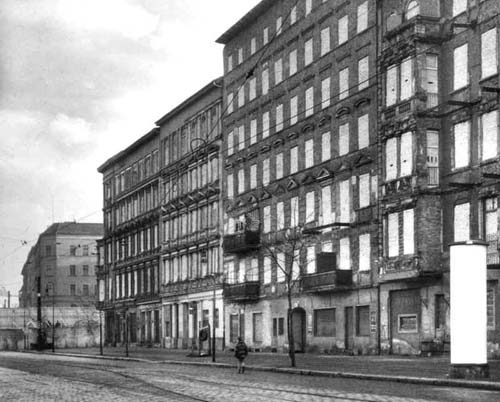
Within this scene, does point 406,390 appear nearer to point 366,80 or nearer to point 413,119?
point 413,119

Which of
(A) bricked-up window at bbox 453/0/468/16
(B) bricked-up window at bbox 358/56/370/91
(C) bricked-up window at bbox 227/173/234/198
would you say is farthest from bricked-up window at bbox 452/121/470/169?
(C) bricked-up window at bbox 227/173/234/198

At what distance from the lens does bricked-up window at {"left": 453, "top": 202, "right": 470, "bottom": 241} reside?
41.6 metres

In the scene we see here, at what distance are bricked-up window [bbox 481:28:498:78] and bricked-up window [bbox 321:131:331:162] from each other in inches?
563

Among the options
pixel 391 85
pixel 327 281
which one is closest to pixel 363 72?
pixel 391 85

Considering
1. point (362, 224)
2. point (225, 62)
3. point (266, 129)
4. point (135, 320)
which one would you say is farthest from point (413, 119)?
point (135, 320)

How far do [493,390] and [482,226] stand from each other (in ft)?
56.1

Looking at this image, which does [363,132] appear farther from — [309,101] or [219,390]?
[219,390]

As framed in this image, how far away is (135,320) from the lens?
90.6 m

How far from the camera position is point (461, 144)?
42.3 meters

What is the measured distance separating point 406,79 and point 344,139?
8.18 meters

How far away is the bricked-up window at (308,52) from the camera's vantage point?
56.8m

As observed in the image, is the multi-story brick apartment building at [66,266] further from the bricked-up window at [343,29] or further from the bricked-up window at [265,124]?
the bricked-up window at [343,29]

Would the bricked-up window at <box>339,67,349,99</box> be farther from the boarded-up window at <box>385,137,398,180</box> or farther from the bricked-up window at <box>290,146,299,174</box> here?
the boarded-up window at <box>385,137,398,180</box>

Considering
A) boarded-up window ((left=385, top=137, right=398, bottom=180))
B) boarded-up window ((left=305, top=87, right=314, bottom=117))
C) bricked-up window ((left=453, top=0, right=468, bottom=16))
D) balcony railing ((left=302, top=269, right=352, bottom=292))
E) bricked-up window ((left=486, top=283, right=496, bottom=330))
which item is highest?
bricked-up window ((left=453, top=0, right=468, bottom=16))
